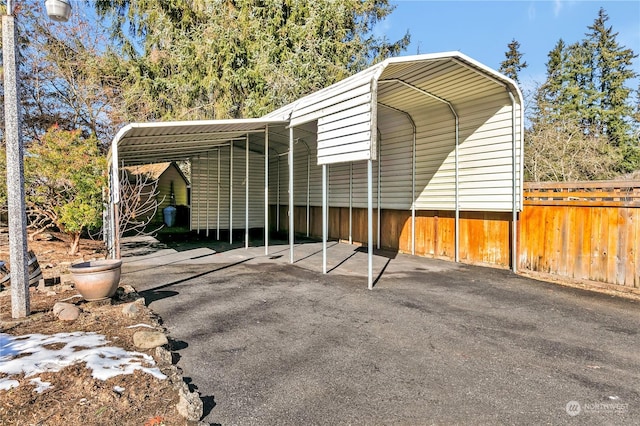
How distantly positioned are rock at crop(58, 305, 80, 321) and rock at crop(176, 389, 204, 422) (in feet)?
7.68

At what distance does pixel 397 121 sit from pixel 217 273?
5.42 metres

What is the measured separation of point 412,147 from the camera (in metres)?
8.89

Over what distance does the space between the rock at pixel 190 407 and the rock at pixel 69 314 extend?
2.34m

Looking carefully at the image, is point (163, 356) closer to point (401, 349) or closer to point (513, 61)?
point (401, 349)

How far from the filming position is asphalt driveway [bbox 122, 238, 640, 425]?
8.13ft

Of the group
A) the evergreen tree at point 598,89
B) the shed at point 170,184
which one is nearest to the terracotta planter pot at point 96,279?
the shed at point 170,184

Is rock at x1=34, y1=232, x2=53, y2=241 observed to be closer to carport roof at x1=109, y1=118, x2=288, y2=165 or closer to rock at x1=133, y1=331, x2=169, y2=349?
carport roof at x1=109, y1=118, x2=288, y2=165

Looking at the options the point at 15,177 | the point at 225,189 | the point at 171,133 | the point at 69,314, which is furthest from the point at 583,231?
the point at 225,189

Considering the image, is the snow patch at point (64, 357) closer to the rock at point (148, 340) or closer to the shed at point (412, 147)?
the rock at point (148, 340)

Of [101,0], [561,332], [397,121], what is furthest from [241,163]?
[561,332]

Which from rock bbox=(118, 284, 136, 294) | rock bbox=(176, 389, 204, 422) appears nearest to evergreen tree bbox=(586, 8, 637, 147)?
rock bbox=(118, 284, 136, 294)

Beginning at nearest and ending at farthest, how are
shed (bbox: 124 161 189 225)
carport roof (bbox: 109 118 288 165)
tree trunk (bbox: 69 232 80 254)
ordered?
carport roof (bbox: 109 118 288 165) < tree trunk (bbox: 69 232 80 254) < shed (bbox: 124 161 189 225)

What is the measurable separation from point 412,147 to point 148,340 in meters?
7.18
